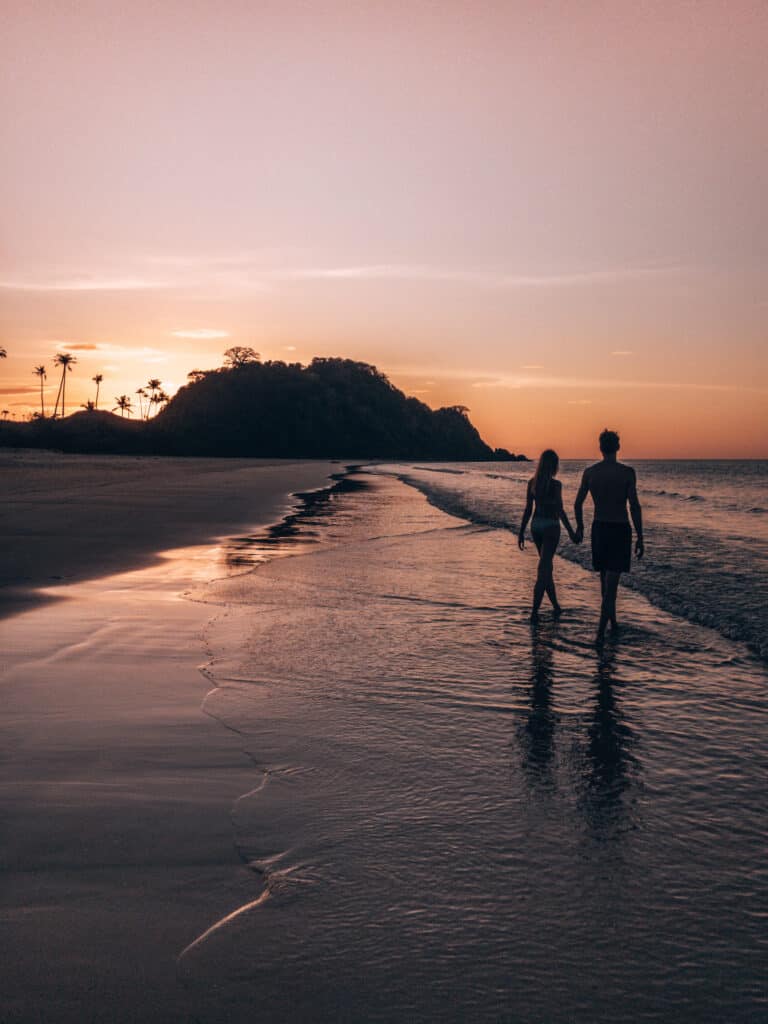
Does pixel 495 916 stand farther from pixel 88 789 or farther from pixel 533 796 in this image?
pixel 88 789

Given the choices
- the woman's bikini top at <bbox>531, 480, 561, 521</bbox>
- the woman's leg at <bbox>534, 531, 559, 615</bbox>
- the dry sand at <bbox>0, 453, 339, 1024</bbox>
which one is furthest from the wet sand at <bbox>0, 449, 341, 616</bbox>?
the woman's bikini top at <bbox>531, 480, 561, 521</bbox>

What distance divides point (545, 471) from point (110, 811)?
664 cm

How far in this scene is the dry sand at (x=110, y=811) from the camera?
8.34 feet

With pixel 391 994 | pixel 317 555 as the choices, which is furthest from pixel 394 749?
pixel 317 555

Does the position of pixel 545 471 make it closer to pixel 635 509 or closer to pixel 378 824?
pixel 635 509

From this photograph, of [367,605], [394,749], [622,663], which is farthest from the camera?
A: [367,605]

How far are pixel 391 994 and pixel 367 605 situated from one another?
24.4ft

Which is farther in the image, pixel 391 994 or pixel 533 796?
pixel 533 796

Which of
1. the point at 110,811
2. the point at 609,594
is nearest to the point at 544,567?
the point at 609,594

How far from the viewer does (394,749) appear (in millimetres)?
4785

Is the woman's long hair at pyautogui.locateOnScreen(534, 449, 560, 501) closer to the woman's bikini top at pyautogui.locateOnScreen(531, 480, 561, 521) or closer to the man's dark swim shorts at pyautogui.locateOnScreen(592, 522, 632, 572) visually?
the woman's bikini top at pyautogui.locateOnScreen(531, 480, 561, 521)

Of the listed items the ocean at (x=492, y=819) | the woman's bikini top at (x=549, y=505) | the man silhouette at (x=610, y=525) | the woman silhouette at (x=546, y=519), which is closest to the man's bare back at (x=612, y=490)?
the man silhouette at (x=610, y=525)

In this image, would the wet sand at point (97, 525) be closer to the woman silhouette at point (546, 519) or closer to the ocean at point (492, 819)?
the ocean at point (492, 819)

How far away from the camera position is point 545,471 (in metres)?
9.28
